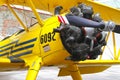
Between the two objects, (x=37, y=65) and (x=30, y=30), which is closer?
(x=37, y=65)

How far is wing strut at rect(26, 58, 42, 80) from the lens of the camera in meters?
3.38

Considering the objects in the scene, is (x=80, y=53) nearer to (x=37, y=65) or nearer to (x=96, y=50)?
(x=96, y=50)

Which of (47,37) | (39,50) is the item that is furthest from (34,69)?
(47,37)

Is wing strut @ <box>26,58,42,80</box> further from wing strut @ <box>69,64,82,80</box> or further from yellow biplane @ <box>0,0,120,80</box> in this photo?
wing strut @ <box>69,64,82,80</box>

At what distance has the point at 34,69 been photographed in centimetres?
345

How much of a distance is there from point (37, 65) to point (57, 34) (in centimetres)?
45

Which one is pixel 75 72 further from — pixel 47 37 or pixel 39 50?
pixel 47 37

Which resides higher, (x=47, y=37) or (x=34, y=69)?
(x=47, y=37)

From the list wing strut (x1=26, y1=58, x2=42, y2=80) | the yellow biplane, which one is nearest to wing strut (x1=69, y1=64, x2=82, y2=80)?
the yellow biplane

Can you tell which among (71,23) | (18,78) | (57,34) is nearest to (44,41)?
(57,34)

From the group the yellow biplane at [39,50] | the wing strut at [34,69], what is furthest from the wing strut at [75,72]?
the wing strut at [34,69]

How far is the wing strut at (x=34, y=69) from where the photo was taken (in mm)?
3375

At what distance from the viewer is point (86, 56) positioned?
10.5 ft

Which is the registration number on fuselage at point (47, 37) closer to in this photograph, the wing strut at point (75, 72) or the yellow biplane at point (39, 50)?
the yellow biplane at point (39, 50)
